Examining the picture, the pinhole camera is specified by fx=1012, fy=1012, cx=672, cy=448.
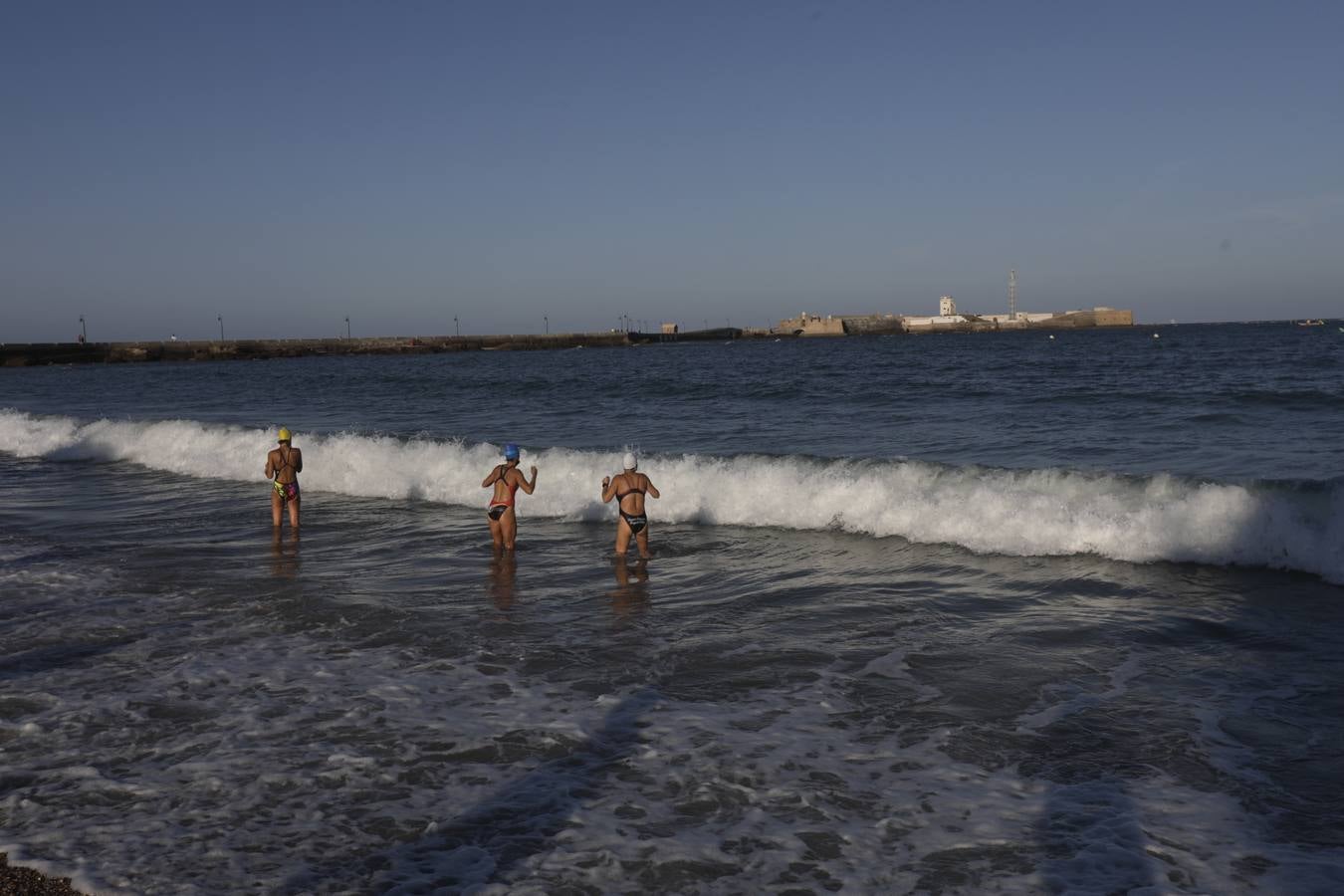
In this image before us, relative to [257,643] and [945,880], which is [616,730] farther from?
[257,643]

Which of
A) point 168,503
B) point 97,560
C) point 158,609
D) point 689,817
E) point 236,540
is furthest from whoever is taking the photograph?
point 168,503

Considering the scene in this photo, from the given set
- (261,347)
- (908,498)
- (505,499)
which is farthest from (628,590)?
(261,347)

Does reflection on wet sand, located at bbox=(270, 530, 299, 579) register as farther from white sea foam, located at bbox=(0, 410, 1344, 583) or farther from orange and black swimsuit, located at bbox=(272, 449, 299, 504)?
white sea foam, located at bbox=(0, 410, 1344, 583)

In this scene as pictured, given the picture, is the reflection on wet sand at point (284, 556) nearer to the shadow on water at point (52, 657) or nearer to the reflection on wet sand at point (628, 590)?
the shadow on water at point (52, 657)

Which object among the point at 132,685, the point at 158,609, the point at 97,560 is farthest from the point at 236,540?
the point at 132,685

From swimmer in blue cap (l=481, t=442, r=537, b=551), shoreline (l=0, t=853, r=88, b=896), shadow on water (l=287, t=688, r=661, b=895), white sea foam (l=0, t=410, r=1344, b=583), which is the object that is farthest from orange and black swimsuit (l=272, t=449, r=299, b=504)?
shoreline (l=0, t=853, r=88, b=896)

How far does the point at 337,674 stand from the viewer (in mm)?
7801

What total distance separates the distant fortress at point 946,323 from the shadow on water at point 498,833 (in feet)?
571

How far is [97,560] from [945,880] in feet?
36.9

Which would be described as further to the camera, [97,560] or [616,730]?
[97,560]

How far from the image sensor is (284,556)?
1295 cm

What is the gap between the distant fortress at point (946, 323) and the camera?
18100cm

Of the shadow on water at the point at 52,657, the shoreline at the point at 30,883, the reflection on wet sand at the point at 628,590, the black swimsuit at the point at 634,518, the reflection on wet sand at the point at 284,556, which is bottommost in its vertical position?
the reflection on wet sand at the point at 628,590

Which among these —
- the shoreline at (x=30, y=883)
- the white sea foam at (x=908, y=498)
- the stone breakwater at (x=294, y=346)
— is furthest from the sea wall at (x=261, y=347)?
the shoreline at (x=30, y=883)
